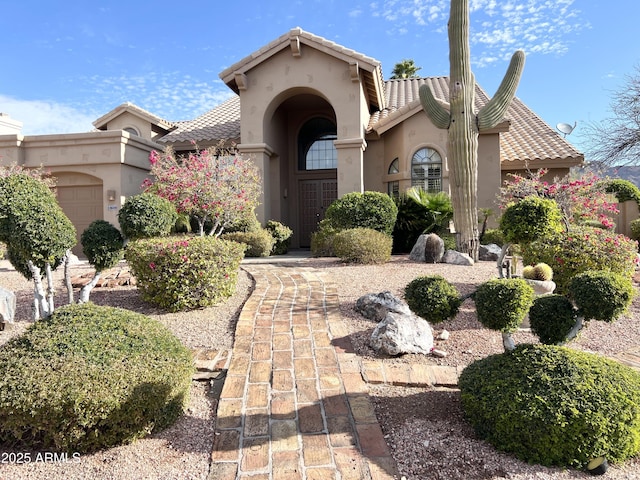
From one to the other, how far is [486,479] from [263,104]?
13.0 m

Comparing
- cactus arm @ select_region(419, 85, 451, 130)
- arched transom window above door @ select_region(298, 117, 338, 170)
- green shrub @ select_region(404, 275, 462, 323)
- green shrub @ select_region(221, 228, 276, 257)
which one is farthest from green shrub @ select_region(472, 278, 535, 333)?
arched transom window above door @ select_region(298, 117, 338, 170)

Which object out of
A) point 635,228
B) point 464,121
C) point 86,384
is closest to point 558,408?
point 86,384

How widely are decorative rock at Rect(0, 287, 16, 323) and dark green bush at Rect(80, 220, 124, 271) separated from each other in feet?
5.98

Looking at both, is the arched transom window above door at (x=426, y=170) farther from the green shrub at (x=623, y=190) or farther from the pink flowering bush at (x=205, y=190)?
the green shrub at (x=623, y=190)

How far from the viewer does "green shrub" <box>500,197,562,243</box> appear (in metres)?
3.47

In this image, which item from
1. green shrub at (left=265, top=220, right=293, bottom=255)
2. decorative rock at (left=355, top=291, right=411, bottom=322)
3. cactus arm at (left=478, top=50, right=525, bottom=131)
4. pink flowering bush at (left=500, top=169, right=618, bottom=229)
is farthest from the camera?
green shrub at (left=265, top=220, right=293, bottom=255)

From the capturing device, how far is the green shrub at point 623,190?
15.2 metres

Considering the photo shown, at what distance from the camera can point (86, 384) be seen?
2680 mm

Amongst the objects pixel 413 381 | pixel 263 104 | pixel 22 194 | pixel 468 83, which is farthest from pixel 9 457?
pixel 263 104

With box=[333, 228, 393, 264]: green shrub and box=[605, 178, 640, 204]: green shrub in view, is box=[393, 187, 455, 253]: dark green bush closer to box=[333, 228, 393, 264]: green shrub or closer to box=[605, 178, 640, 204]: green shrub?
box=[333, 228, 393, 264]: green shrub

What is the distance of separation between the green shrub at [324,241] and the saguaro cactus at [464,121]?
3.18 meters

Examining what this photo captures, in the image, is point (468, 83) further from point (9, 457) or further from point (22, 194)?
point (9, 457)

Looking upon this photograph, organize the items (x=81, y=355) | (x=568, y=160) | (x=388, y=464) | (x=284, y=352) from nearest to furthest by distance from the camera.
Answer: (x=388, y=464)
(x=81, y=355)
(x=284, y=352)
(x=568, y=160)

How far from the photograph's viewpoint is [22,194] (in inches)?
140
